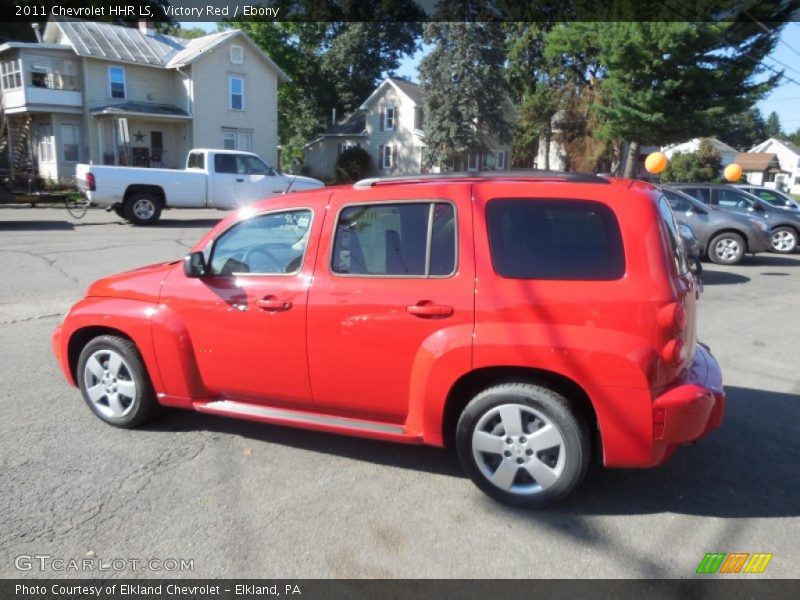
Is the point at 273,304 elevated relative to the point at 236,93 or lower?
lower

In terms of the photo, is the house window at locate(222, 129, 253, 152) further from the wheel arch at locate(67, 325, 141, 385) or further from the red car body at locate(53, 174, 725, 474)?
the red car body at locate(53, 174, 725, 474)

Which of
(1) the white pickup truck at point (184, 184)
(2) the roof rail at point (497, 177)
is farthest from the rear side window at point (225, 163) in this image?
(2) the roof rail at point (497, 177)

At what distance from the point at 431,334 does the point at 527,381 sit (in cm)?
58

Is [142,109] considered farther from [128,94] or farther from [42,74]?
[42,74]

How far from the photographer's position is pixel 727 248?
13.3 meters

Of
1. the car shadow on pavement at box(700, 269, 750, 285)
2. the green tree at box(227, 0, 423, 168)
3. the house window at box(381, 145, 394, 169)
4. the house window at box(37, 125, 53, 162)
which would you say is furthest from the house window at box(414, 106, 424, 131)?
the car shadow on pavement at box(700, 269, 750, 285)

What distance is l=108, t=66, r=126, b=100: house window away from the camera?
106 feet

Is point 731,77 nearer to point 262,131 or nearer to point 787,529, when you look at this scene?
point 262,131

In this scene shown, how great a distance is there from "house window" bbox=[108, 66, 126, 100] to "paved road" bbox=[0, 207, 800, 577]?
31639mm

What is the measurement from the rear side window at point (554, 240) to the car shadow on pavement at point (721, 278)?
347 inches

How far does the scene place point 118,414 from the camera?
442 cm

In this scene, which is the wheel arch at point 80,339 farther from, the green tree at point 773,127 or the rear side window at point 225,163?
the green tree at point 773,127

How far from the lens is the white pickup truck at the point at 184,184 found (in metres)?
16.3

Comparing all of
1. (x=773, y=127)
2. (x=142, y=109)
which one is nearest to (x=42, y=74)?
(x=142, y=109)
